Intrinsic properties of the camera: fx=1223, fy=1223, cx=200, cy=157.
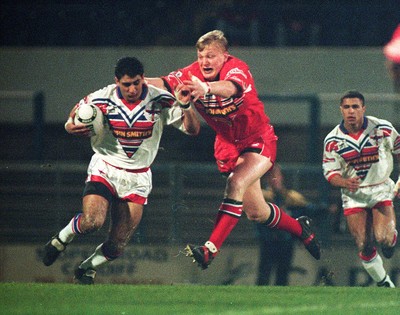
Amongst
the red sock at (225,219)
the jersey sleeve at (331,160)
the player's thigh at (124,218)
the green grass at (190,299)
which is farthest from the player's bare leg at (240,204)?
the jersey sleeve at (331,160)

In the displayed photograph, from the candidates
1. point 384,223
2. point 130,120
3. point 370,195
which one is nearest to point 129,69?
point 130,120

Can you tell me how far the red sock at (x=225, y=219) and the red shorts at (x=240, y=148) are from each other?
28 centimetres

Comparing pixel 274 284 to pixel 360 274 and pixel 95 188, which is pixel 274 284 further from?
pixel 95 188

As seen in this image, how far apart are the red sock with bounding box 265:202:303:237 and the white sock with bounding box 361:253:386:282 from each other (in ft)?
2.07

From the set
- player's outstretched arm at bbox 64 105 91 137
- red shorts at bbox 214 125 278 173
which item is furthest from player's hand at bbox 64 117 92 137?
red shorts at bbox 214 125 278 173

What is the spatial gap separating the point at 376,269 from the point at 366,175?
75 cm

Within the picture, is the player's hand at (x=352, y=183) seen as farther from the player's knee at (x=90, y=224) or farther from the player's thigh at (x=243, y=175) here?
the player's knee at (x=90, y=224)

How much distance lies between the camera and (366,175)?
9.27 metres

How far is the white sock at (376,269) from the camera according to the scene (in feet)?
30.8

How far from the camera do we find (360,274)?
9.66 m

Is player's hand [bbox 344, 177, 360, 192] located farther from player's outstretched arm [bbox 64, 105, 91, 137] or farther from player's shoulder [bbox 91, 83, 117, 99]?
player's outstretched arm [bbox 64, 105, 91, 137]

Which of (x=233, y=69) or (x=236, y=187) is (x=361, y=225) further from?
(x=233, y=69)

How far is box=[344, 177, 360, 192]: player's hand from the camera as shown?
9.30 meters

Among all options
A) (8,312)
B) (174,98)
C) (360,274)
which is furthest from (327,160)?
(8,312)
